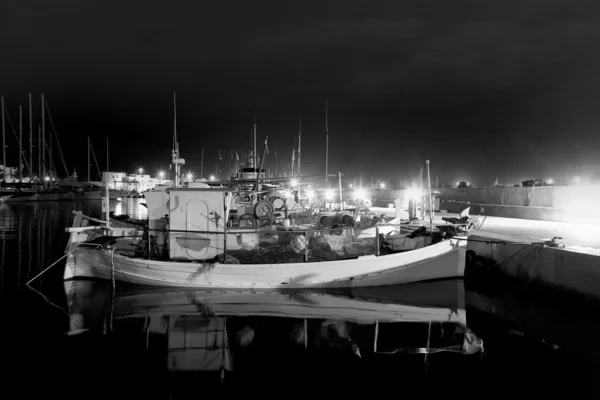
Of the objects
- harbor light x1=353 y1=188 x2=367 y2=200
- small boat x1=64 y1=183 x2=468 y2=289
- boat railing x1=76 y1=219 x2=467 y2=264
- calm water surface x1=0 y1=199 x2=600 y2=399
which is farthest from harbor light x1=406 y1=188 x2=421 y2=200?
calm water surface x1=0 y1=199 x2=600 y2=399

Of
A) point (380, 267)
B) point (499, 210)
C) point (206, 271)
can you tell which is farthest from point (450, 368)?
point (499, 210)

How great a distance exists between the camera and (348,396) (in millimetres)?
7590

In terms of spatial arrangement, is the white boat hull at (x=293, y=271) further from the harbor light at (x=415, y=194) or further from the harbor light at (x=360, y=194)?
the harbor light at (x=360, y=194)

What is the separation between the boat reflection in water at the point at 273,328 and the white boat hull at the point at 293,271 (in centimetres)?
35

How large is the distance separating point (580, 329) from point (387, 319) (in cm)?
502

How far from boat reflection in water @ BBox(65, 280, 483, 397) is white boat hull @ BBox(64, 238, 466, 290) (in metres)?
0.35

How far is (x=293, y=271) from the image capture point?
14164 millimetres

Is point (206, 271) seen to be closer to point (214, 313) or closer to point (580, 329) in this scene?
point (214, 313)

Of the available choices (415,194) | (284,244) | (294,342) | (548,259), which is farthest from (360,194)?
(294,342)

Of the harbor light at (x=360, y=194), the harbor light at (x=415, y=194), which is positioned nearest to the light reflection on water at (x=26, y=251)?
the harbor light at (x=360, y=194)

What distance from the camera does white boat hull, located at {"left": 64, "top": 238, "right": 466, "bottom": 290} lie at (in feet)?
46.4

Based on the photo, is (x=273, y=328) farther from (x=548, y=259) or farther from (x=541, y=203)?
(x=541, y=203)

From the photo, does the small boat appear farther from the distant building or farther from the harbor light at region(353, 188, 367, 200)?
the distant building

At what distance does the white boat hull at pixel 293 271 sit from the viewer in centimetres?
1415
